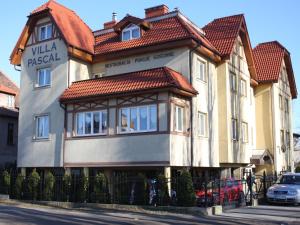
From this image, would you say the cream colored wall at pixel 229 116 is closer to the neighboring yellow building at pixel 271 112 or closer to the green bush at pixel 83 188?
the neighboring yellow building at pixel 271 112

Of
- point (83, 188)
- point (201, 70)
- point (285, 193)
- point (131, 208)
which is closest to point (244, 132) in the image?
point (201, 70)

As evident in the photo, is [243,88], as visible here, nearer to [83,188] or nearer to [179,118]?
[179,118]

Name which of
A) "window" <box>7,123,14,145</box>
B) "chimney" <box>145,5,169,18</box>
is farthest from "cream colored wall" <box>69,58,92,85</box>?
"window" <box>7,123,14,145</box>

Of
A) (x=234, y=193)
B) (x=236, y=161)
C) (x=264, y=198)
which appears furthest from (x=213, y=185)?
(x=236, y=161)

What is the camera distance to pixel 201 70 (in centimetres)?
2364

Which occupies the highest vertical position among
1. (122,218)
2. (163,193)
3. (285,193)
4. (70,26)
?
(70,26)

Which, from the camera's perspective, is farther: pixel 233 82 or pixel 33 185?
pixel 233 82

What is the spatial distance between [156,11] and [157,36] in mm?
3695

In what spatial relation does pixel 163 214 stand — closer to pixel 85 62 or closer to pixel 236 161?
pixel 236 161

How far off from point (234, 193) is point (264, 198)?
3138mm

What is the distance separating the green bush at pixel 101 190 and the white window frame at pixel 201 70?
734cm

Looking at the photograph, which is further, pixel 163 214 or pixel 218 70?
pixel 218 70

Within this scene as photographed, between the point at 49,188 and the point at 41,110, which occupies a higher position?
the point at 41,110

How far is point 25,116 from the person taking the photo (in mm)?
25109
